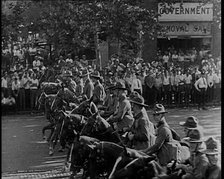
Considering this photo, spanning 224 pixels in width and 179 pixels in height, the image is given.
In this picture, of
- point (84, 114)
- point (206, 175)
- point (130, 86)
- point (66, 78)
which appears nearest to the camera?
point (206, 175)

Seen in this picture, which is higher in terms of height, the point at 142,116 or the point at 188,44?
the point at 188,44

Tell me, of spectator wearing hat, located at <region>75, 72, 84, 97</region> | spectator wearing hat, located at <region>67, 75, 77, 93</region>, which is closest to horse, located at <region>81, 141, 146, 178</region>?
spectator wearing hat, located at <region>67, 75, 77, 93</region>

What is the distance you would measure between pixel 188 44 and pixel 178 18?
2532 mm

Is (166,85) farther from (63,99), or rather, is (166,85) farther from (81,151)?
(81,151)

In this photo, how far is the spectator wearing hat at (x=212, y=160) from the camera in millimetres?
5879

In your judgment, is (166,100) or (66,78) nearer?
(66,78)

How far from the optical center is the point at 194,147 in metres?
6.62

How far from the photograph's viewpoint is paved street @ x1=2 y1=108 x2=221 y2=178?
10.9 meters

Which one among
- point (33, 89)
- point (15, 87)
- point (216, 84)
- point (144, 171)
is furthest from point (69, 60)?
point (144, 171)

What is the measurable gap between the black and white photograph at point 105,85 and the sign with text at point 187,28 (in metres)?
0.05

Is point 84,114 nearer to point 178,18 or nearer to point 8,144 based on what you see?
point 8,144

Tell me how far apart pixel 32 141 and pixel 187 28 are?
32.8 feet

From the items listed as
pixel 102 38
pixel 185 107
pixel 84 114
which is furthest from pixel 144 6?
pixel 84 114

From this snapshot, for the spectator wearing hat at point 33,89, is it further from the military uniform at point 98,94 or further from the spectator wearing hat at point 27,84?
the military uniform at point 98,94
